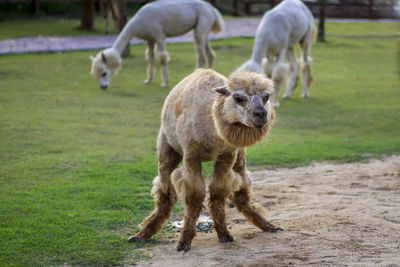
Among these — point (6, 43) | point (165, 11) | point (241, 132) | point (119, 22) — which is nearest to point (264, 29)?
point (165, 11)

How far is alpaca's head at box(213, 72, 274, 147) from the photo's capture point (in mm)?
3971

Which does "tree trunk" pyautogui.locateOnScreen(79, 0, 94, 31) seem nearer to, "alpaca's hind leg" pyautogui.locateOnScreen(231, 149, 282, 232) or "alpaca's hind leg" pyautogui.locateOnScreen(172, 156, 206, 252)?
"alpaca's hind leg" pyautogui.locateOnScreen(231, 149, 282, 232)

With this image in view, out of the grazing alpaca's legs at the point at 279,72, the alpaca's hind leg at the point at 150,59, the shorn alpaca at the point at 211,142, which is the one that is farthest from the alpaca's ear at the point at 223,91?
the alpaca's hind leg at the point at 150,59

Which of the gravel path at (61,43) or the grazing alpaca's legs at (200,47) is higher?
the grazing alpaca's legs at (200,47)

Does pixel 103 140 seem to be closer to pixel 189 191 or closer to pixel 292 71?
pixel 189 191

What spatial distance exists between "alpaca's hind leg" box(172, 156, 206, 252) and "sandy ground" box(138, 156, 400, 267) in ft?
0.44

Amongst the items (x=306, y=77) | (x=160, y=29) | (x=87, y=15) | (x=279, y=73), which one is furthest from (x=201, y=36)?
(x=87, y=15)

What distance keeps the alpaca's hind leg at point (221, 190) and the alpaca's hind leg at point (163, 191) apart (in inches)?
19.4

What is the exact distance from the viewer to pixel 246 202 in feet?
16.9

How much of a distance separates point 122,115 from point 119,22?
738 centimetres

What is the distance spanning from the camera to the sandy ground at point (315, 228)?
14.3 feet

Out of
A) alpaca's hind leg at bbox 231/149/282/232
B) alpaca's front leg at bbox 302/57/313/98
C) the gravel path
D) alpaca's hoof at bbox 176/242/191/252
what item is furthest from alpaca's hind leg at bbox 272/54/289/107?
the gravel path

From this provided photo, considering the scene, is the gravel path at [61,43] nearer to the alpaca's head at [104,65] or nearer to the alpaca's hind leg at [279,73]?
the alpaca's head at [104,65]

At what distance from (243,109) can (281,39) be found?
8050 millimetres
